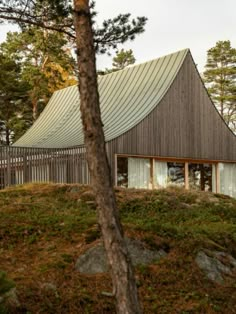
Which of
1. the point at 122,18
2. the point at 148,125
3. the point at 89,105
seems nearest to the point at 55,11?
the point at 122,18

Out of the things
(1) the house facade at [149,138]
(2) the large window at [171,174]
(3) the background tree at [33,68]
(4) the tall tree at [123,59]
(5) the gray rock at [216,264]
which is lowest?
(5) the gray rock at [216,264]

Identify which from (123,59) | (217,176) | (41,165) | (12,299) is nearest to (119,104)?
(41,165)

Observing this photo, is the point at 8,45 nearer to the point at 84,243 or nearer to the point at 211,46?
the point at 211,46

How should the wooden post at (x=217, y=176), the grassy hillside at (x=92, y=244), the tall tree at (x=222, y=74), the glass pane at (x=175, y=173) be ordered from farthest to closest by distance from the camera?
1. the tall tree at (x=222, y=74)
2. the wooden post at (x=217, y=176)
3. the glass pane at (x=175, y=173)
4. the grassy hillside at (x=92, y=244)

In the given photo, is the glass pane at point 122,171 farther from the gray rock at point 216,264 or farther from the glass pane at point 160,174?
the gray rock at point 216,264

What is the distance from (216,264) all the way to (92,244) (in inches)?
67.9

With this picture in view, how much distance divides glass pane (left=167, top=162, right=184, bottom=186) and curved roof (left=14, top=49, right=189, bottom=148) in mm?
2362

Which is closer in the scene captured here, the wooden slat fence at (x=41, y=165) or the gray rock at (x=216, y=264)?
the gray rock at (x=216, y=264)

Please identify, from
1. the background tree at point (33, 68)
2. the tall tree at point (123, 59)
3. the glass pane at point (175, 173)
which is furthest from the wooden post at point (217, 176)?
the tall tree at point (123, 59)

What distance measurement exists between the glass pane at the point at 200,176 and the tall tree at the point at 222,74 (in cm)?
1948

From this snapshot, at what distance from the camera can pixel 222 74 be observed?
125 feet

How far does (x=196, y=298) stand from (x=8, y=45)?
1010 inches

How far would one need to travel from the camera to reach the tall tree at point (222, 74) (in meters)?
37.6

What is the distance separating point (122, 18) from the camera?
24.2ft
